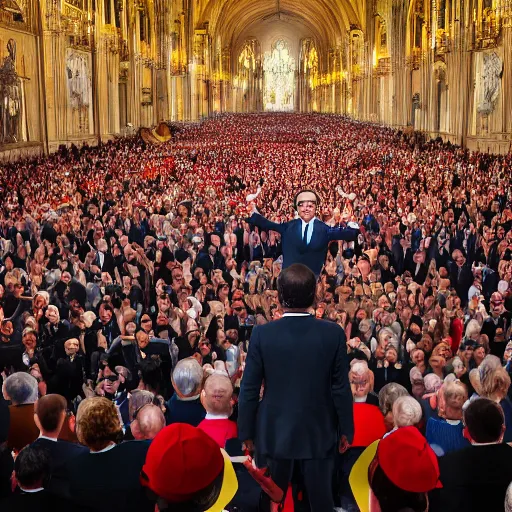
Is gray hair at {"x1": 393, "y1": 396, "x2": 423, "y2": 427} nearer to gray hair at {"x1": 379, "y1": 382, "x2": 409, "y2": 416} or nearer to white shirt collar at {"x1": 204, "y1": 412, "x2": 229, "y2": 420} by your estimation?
gray hair at {"x1": 379, "y1": 382, "x2": 409, "y2": 416}

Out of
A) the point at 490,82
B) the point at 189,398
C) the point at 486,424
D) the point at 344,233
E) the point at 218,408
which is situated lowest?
the point at 189,398

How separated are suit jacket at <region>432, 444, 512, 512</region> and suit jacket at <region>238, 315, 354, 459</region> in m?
0.54

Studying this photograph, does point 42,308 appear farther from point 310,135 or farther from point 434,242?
point 310,135

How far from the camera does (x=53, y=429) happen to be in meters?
4.36

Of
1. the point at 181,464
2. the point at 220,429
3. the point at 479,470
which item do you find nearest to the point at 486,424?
the point at 479,470

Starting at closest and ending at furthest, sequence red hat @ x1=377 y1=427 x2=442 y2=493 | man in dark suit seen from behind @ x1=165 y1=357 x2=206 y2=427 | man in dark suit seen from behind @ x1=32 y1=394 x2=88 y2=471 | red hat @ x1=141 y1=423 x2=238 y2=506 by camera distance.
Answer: red hat @ x1=141 y1=423 x2=238 y2=506 < red hat @ x1=377 y1=427 x2=442 y2=493 < man in dark suit seen from behind @ x1=32 y1=394 x2=88 y2=471 < man in dark suit seen from behind @ x1=165 y1=357 x2=206 y2=427

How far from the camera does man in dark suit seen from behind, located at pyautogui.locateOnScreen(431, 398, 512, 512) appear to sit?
12.4ft

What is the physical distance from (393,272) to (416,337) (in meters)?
3.38

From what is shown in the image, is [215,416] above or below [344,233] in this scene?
below

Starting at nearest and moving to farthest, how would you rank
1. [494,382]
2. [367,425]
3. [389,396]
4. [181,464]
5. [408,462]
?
[181,464] → [408,462] → [367,425] → [389,396] → [494,382]

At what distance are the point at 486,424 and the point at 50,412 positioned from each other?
2.38 meters

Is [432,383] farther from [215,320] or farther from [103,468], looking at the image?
[103,468]

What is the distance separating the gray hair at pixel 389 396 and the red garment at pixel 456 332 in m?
2.85

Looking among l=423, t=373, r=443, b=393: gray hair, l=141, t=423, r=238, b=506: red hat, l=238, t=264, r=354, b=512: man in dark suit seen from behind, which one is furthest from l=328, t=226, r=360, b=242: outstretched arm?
l=141, t=423, r=238, b=506: red hat
